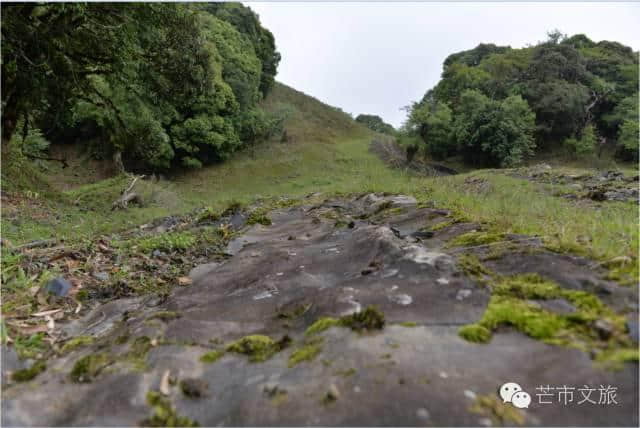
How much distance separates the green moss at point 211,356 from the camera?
1960 mm

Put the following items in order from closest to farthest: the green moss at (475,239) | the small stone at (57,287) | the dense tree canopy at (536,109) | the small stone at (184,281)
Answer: the green moss at (475,239)
the small stone at (57,287)
the small stone at (184,281)
the dense tree canopy at (536,109)

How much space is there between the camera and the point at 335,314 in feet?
6.90

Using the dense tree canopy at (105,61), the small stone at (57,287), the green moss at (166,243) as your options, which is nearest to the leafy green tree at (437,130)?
the dense tree canopy at (105,61)

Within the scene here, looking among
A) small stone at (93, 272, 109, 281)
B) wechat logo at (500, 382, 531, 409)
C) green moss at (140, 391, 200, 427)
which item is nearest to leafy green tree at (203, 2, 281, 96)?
small stone at (93, 272, 109, 281)

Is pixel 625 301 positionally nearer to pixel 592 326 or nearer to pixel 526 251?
pixel 592 326

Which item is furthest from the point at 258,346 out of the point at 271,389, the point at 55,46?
the point at 55,46

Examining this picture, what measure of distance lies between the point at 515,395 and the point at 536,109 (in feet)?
96.6

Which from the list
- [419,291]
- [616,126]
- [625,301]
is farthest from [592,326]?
[616,126]

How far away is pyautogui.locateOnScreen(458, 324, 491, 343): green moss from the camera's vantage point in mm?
1699

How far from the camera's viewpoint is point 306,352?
1.80 m

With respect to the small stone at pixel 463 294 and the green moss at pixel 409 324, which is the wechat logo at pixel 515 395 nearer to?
the green moss at pixel 409 324

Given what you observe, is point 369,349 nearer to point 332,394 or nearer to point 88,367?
point 332,394

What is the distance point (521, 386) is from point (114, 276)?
3.76 metres

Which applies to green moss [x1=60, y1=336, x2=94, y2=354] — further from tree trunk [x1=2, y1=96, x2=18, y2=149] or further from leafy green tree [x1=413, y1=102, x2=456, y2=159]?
leafy green tree [x1=413, y1=102, x2=456, y2=159]
